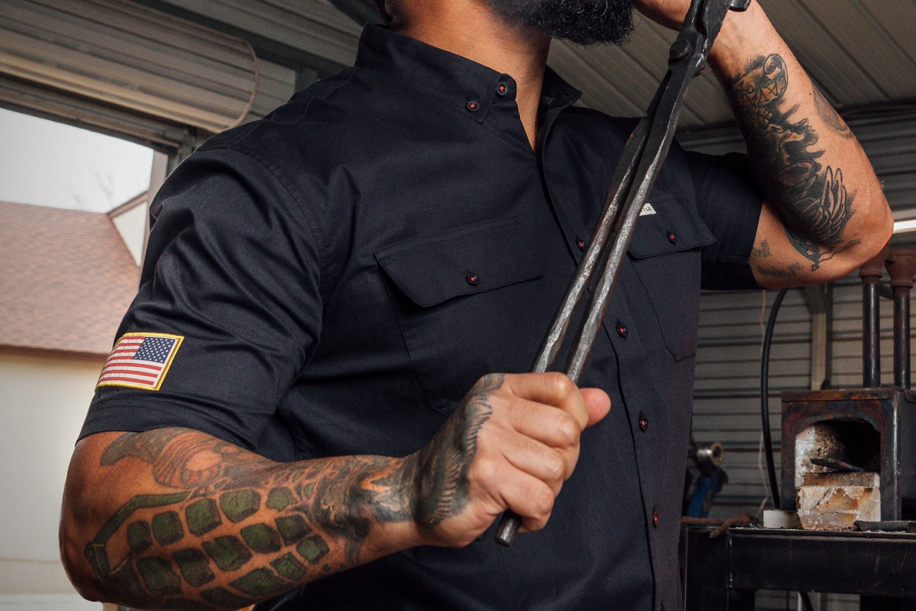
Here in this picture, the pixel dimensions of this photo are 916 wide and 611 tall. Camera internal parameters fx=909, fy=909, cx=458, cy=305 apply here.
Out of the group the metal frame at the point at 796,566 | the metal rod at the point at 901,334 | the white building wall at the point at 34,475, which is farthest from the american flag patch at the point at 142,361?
the white building wall at the point at 34,475

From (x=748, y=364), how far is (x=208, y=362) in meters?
5.28

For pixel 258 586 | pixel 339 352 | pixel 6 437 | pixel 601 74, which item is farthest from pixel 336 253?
pixel 601 74

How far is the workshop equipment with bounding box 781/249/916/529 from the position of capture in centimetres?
246

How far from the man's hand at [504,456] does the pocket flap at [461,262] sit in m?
0.37

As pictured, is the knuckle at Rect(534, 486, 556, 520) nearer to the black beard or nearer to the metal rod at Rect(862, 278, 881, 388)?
the black beard

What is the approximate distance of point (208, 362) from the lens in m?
0.91

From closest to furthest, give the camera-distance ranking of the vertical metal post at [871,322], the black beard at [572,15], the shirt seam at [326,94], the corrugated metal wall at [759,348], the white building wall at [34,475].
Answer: the shirt seam at [326,94] → the black beard at [572,15] → the vertical metal post at [871,322] → the white building wall at [34,475] → the corrugated metal wall at [759,348]

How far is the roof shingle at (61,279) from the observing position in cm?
414

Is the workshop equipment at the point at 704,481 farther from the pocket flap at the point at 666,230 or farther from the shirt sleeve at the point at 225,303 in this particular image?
the shirt sleeve at the point at 225,303

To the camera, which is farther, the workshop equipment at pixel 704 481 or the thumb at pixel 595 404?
the workshop equipment at pixel 704 481

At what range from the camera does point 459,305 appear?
110cm

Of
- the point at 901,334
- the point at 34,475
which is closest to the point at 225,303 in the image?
the point at 901,334

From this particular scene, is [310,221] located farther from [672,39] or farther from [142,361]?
[672,39]

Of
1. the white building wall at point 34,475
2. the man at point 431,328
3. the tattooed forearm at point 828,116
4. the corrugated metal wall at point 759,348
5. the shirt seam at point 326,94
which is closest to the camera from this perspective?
the man at point 431,328
